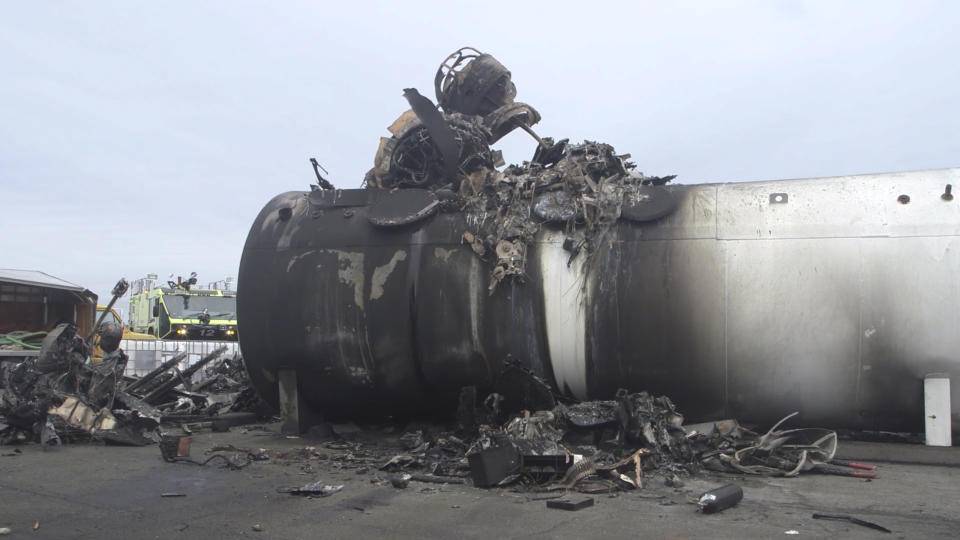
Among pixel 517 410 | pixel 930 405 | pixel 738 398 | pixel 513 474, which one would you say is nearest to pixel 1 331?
pixel 517 410

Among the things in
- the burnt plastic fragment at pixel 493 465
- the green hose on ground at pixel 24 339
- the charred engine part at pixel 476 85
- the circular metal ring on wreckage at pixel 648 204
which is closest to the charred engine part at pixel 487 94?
the charred engine part at pixel 476 85

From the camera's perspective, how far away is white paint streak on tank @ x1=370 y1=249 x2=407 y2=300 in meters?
7.19

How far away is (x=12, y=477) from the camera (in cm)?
601

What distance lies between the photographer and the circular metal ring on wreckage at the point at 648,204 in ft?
22.0

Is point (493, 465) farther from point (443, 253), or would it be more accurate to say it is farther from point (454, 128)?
point (454, 128)

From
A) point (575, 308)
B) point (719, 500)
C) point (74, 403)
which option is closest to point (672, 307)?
point (575, 308)

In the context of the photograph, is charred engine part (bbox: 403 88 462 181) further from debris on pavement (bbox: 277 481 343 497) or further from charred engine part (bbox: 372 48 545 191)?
debris on pavement (bbox: 277 481 343 497)

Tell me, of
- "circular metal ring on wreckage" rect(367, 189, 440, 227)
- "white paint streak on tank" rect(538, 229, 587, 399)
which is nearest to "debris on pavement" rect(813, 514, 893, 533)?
"white paint streak on tank" rect(538, 229, 587, 399)

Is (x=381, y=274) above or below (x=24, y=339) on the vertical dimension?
above

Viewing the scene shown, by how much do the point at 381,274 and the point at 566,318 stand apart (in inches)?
74.8

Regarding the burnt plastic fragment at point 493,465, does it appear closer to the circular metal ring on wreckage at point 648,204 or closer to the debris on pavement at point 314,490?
the debris on pavement at point 314,490

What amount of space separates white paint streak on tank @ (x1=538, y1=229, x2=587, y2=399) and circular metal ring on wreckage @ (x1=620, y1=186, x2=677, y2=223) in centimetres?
63

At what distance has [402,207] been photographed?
7434 millimetres

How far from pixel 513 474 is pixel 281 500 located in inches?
67.4
